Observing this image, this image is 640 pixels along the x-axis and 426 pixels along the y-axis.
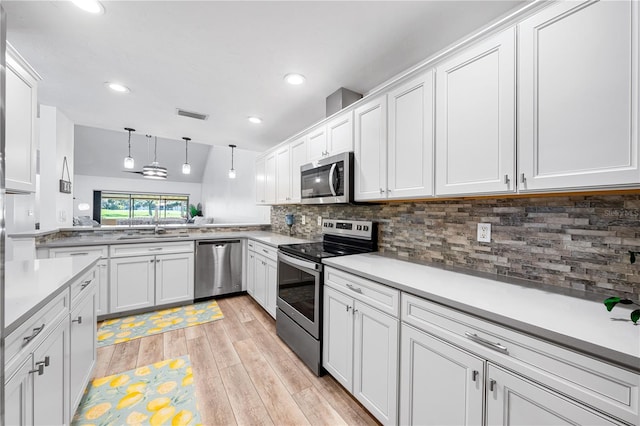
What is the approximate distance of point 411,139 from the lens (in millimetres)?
1681

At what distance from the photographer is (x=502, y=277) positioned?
146cm

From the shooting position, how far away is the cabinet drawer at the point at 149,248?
2.98 m

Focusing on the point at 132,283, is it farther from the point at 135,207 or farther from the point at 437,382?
the point at 135,207

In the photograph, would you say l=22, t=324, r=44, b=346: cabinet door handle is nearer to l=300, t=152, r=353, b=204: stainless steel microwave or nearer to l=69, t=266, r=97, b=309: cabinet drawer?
l=69, t=266, r=97, b=309: cabinet drawer

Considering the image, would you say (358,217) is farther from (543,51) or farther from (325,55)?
(543,51)

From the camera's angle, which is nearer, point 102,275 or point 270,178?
point 102,275

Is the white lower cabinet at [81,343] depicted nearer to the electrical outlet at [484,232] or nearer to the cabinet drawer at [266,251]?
the cabinet drawer at [266,251]

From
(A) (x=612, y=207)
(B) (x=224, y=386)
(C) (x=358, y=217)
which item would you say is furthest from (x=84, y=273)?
(A) (x=612, y=207)

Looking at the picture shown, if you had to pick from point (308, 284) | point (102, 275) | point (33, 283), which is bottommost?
point (102, 275)

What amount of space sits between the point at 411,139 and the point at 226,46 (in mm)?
1435

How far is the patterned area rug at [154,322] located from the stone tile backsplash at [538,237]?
2.48 meters

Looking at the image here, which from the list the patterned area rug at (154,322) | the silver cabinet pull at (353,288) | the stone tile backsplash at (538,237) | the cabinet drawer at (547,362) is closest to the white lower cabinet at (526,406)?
the cabinet drawer at (547,362)

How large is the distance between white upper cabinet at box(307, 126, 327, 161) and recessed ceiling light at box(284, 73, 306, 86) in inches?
18.5

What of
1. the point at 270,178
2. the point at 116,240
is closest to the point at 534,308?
the point at 270,178
